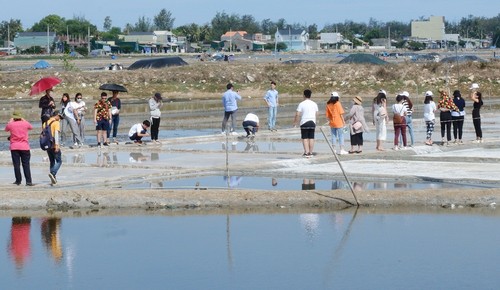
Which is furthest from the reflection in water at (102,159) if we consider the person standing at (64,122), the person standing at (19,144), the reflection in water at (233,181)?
the person standing at (19,144)

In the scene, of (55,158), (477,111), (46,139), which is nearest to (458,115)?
(477,111)

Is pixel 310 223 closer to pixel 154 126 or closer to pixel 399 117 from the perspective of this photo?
pixel 399 117

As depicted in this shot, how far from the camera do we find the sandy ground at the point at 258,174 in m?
19.5

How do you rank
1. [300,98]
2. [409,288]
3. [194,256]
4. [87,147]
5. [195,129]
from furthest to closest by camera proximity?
A: 1. [300,98]
2. [195,129]
3. [87,147]
4. [194,256]
5. [409,288]

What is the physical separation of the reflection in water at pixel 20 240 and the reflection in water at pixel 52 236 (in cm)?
26

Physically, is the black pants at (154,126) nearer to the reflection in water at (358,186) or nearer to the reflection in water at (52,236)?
the reflection in water at (358,186)

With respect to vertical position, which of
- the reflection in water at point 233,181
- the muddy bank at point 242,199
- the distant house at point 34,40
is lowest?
the muddy bank at point 242,199

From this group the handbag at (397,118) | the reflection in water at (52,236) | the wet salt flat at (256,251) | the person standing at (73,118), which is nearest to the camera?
the wet salt flat at (256,251)

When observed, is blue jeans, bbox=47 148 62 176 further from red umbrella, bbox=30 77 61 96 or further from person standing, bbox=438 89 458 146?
person standing, bbox=438 89 458 146

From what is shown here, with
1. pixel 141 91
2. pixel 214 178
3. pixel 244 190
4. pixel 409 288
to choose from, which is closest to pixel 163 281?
pixel 409 288

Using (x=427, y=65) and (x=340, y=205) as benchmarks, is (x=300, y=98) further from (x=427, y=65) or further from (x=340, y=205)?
(x=340, y=205)

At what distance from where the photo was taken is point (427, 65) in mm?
75938

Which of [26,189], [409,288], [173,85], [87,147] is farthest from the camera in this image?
[173,85]

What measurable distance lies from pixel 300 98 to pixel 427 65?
13.5m
